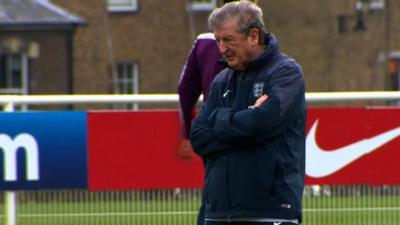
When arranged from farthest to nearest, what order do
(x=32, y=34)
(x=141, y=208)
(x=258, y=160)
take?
(x=32, y=34), (x=141, y=208), (x=258, y=160)

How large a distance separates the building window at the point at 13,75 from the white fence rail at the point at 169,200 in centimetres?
2652

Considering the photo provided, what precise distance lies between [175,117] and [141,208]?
2.37 ft

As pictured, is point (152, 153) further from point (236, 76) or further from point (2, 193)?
point (236, 76)

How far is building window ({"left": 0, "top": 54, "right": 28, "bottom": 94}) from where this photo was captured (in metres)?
36.4

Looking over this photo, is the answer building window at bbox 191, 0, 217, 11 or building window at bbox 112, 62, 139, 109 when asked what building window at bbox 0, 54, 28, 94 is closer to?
building window at bbox 112, 62, 139, 109

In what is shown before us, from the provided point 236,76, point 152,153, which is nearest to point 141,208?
point 152,153

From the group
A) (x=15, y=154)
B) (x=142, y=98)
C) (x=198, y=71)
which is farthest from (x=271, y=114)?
(x=15, y=154)

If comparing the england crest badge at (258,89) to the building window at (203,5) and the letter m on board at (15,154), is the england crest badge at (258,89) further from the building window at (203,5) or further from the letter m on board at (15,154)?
the building window at (203,5)

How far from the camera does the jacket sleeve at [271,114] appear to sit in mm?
5484

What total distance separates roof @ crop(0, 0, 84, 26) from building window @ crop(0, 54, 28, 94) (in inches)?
57.6

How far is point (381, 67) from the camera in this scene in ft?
122

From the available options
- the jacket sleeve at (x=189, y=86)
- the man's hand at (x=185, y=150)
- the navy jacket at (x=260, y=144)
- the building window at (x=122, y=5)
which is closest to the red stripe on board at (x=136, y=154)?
the man's hand at (x=185, y=150)

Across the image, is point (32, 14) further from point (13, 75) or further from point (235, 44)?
point (235, 44)

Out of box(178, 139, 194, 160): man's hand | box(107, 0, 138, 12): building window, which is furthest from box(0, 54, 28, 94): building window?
box(178, 139, 194, 160): man's hand
